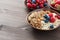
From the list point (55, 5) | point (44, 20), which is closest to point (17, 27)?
point (44, 20)

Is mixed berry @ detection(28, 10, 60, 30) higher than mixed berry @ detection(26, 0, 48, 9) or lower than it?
lower

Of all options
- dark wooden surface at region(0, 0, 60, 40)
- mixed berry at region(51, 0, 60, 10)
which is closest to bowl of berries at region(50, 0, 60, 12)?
mixed berry at region(51, 0, 60, 10)

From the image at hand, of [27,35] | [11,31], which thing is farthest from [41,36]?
Answer: [11,31]

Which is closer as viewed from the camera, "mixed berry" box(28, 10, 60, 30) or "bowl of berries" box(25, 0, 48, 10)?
"mixed berry" box(28, 10, 60, 30)

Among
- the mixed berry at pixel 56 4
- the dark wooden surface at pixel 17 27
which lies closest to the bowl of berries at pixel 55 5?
the mixed berry at pixel 56 4

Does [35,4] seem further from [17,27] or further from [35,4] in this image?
[17,27]

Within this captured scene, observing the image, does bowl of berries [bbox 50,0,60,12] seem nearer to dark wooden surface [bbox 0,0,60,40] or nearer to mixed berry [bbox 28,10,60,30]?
mixed berry [bbox 28,10,60,30]

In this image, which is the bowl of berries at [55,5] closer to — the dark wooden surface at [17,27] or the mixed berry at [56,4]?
the mixed berry at [56,4]
